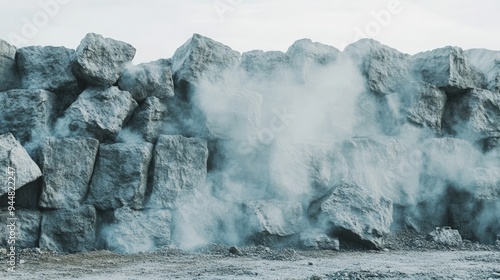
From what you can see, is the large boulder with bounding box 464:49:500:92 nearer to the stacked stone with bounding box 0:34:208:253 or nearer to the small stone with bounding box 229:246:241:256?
the stacked stone with bounding box 0:34:208:253

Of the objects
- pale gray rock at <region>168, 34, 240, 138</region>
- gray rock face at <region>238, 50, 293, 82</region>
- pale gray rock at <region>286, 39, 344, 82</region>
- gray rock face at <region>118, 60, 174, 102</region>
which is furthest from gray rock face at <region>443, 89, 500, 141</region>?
gray rock face at <region>118, 60, 174, 102</region>

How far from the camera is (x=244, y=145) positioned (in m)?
6.75

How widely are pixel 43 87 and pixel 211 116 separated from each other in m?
1.73

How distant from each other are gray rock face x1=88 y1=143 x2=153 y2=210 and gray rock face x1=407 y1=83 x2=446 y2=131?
3380 millimetres

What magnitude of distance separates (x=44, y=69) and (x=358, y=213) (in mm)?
3569

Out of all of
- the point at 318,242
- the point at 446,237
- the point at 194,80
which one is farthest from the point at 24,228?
the point at 446,237

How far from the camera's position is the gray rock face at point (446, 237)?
6844mm

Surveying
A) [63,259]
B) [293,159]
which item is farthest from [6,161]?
[293,159]

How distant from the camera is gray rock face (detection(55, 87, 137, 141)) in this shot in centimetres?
609

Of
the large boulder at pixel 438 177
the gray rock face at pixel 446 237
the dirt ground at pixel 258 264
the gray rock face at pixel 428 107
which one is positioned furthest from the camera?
the gray rock face at pixel 428 107

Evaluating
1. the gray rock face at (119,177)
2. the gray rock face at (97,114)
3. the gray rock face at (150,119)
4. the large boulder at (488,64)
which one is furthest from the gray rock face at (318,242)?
the large boulder at (488,64)

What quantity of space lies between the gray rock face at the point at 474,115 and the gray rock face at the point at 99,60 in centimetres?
415

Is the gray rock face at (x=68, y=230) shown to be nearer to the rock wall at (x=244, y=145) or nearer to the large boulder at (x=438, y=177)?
the rock wall at (x=244, y=145)

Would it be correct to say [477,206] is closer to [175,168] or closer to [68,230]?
[175,168]
